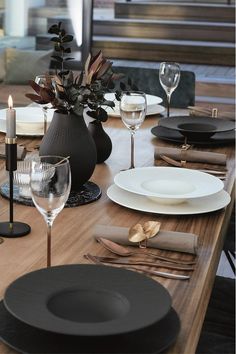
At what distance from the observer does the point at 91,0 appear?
22.3 feet

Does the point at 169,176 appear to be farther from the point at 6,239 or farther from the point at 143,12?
the point at 143,12

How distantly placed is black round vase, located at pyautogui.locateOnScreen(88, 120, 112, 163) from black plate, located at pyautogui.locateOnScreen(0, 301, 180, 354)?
1023mm

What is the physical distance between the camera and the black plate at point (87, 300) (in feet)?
3.38

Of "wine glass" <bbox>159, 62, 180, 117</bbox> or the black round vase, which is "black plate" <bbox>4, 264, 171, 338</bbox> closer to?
the black round vase

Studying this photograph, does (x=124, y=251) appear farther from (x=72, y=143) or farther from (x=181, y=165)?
→ (x=181, y=165)

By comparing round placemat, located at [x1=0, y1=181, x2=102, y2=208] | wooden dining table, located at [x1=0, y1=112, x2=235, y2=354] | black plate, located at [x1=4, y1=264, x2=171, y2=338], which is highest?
black plate, located at [x1=4, y1=264, x2=171, y2=338]

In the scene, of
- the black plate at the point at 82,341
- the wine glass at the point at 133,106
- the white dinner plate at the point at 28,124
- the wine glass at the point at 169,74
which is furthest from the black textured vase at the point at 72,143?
the wine glass at the point at 169,74

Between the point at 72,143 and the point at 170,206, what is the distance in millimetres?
295

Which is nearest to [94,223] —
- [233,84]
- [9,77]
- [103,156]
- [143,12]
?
[103,156]

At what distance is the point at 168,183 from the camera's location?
1839mm

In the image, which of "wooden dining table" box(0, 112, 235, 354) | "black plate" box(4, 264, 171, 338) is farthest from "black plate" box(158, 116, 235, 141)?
"black plate" box(4, 264, 171, 338)

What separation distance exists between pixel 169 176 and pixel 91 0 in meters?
5.19

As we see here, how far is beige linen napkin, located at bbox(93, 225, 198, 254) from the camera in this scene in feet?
4.68

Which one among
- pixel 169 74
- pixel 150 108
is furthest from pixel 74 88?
pixel 150 108
